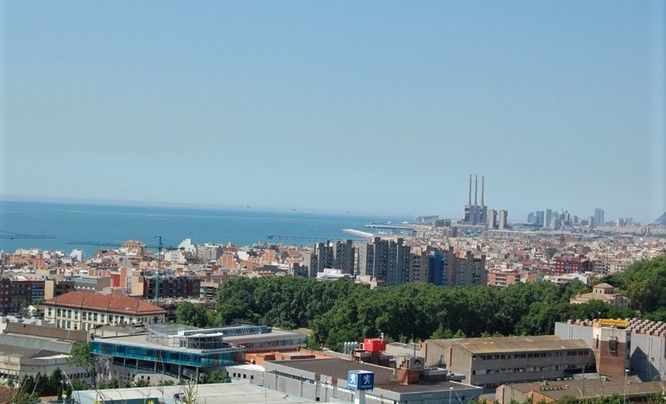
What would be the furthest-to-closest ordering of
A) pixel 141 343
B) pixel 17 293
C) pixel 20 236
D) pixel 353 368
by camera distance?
pixel 20 236, pixel 17 293, pixel 141 343, pixel 353 368

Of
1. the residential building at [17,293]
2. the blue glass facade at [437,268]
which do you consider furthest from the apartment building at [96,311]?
the blue glass facade at [437,268]

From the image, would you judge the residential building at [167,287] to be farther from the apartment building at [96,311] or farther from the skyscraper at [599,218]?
the skyscraper at [599,218]

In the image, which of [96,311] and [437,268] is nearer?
[96,311]

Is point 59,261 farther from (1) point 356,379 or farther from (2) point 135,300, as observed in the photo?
(1) point 356,379

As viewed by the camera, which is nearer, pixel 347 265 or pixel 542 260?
pixel 347 265

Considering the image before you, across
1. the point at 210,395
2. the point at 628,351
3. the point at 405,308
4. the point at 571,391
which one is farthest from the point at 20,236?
the point at 210,395

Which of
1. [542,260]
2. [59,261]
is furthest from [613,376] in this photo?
[542,260]

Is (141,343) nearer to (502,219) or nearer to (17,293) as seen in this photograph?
(17,293)

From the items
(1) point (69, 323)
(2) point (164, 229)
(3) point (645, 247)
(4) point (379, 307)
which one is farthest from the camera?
(2) point (164, 229)
